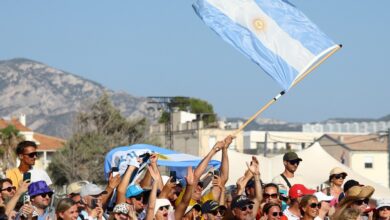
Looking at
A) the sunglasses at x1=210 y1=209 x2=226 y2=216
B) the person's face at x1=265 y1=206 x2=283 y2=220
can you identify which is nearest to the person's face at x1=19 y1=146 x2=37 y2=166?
the sunglasses at x1=210 y1=209 x2=226 y2=216

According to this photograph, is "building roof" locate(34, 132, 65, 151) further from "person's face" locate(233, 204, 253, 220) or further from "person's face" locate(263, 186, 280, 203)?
"person's face" locate(233, 204, 253, 220)

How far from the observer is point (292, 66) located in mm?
14492

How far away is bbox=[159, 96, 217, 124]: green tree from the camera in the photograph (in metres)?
107

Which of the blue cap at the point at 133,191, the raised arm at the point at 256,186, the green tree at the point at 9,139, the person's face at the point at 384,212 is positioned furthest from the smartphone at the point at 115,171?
the green tree at the point at 9,139

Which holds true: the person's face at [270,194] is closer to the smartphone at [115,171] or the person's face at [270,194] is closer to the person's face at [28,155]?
the smartphone at [115,171]

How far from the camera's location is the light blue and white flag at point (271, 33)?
14.3 meters

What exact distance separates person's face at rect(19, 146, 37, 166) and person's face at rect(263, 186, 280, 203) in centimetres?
247

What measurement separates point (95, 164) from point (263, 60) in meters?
52.1

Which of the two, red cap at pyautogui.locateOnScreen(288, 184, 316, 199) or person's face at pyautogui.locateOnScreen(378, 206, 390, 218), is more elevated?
red cap at pyautogui.locateOnScreen(288, 184, 316, 199)

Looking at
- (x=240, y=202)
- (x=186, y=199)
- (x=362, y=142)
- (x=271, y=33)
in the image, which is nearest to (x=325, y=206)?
(x=240, y=202)

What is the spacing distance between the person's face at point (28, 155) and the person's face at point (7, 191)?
2.55 ft

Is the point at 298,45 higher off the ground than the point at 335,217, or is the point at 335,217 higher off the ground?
the point at 298,45

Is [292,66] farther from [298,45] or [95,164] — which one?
[95,164]

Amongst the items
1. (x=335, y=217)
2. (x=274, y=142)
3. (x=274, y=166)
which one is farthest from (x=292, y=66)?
(x=274, y=142)
